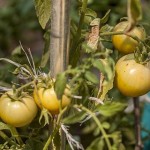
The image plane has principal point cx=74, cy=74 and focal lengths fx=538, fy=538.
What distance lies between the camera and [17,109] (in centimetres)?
85

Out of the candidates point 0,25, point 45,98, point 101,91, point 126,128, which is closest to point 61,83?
point 45,98

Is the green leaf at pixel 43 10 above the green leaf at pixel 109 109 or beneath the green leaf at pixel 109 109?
above

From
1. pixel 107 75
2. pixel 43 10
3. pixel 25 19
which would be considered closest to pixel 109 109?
pixel 107 75

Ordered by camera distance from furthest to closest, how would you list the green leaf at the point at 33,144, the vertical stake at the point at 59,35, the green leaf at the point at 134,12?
the green leaf at the point at 33,144 → the vertical stake at the point at 59,35 → the green leaf at the point at 134,12

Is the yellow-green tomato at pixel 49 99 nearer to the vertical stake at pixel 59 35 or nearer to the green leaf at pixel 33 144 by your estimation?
the vertical stake at pixel 59 35

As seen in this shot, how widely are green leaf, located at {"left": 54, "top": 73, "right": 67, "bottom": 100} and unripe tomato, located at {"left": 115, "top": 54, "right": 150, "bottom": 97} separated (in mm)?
151

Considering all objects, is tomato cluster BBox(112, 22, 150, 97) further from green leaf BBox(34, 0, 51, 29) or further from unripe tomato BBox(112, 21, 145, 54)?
green leaf BBox(34, 0, 51, 29)

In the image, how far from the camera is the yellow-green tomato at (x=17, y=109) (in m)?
0.86

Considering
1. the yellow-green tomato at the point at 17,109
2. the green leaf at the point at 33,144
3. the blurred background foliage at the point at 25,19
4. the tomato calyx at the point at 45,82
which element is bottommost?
the blurred background foliage at the point at 25,19

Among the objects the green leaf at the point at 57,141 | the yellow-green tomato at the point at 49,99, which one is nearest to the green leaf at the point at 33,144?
the green leaf at the point at 57,141

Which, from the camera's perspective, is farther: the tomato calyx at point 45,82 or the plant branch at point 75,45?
the plant branch at point 75,45

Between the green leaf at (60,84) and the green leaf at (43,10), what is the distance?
0.21m

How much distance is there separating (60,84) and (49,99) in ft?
0.18

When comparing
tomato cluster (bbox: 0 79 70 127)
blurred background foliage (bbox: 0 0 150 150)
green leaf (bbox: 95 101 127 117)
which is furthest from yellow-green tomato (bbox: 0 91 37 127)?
blurred background foliage (bbox: 0 0 150 150)
